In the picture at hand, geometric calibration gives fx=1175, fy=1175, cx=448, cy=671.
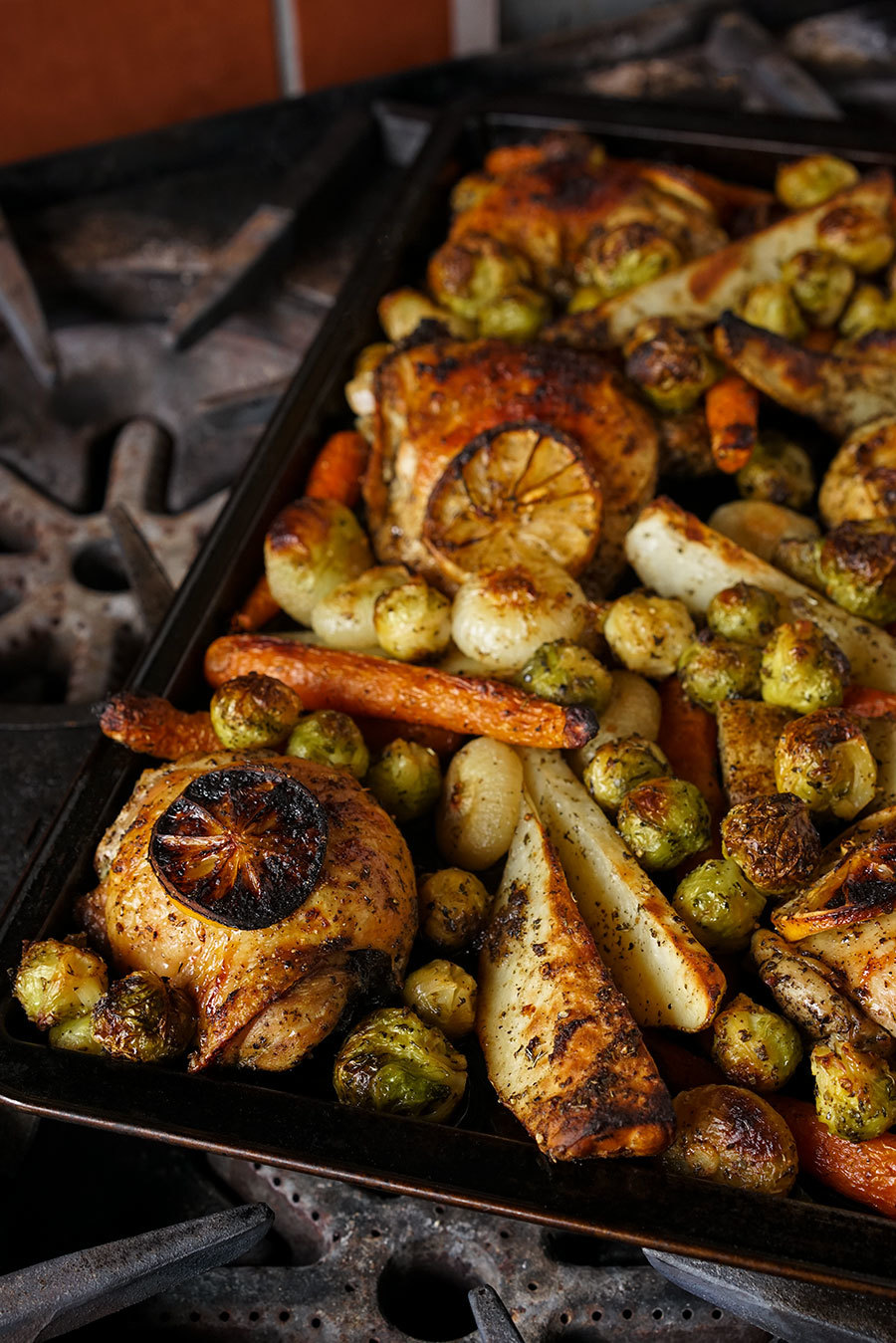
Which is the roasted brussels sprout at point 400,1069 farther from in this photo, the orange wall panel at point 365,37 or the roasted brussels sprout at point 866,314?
the orange wall panel at point 365,37

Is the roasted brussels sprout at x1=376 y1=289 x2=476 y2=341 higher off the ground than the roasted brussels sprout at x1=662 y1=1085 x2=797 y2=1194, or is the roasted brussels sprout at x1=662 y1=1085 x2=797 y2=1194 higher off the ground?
the roasted brussels sprout at x1=376 y1=289 x2=476 y2=341

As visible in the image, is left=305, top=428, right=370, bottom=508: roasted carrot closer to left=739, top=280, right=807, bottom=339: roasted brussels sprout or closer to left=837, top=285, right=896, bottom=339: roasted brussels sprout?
left=739, top=280, right=807, bottom=339: roasted brussels sprout

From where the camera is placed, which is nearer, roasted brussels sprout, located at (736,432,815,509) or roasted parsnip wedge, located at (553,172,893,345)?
roasted brussels sprout, located at (736,432,815,509)

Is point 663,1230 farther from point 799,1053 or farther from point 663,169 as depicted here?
point 663,169

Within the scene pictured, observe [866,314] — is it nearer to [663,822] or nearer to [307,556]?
[307,556]

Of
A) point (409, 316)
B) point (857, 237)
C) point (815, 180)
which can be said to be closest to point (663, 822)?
point (409, 316)

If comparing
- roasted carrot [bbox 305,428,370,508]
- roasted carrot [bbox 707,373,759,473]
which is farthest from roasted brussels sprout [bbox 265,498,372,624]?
roasted carrot [bbox 707,373,759,473]

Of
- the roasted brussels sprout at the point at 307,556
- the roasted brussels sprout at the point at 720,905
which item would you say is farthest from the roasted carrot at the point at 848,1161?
the roasted brussels sprout at the point at 307,556

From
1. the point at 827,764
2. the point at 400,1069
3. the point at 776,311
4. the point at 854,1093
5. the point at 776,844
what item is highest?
the point at 776,311
